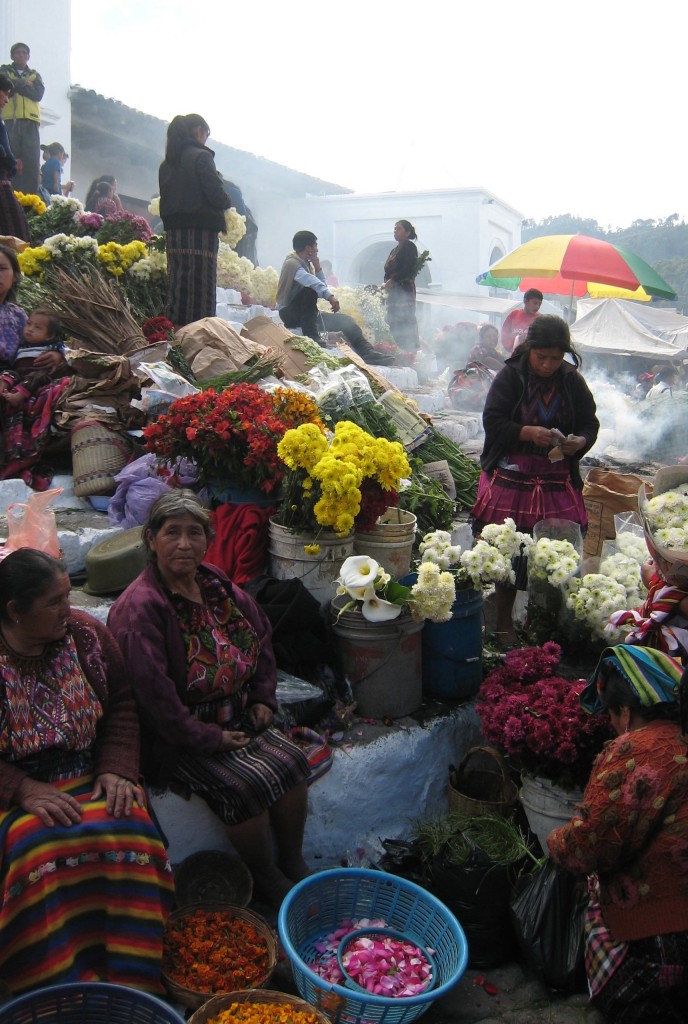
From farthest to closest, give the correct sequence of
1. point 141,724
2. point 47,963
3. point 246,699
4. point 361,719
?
point 361,719
point 246,699
point 141,724
point 47,963

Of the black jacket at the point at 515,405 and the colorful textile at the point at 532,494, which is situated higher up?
the black jacket at the point at 515,405

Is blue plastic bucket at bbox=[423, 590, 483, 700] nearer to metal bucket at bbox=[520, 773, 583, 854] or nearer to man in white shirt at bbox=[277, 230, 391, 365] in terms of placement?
metal bucket at bbox=[520, 773, 583, 854]

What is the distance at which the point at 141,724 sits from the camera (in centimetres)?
294

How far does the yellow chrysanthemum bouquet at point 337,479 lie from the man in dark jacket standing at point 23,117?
30.4 feet

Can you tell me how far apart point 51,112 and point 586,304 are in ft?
51.4

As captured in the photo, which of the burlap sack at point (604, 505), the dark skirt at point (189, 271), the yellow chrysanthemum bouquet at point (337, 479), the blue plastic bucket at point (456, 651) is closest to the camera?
the yellow chrysanthemum bouquet at point (337, 479)

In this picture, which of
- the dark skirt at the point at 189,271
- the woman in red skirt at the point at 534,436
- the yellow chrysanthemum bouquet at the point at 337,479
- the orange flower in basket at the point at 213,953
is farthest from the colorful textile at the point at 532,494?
the dark skirt at the point at 189,271

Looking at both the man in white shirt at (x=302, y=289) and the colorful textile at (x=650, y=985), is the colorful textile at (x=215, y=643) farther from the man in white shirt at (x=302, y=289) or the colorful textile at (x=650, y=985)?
the man in white shirt at (x=302, y=289)

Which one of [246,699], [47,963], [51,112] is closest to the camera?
[47,963]

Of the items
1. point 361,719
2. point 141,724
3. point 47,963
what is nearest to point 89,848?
point 47,963

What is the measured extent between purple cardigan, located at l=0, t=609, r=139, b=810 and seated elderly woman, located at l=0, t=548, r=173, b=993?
11 mm

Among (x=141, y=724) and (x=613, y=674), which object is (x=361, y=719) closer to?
(x=141, y=724)

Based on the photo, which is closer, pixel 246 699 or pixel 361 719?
pixel 246 699

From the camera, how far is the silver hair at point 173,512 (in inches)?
118
